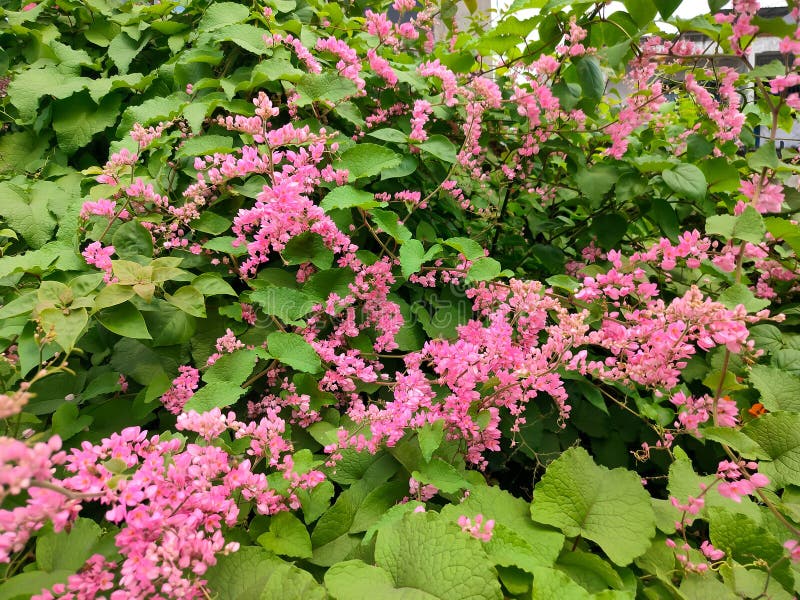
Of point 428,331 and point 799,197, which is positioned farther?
point 799,197

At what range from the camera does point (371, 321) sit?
151cm

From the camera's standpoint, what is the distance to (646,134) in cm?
217

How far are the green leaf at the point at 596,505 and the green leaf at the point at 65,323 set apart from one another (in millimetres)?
1062

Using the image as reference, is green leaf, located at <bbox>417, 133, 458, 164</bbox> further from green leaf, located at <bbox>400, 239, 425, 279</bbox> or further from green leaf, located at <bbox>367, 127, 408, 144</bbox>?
green leaf, located at <bbox>400, 239, 425, 279</bbox>

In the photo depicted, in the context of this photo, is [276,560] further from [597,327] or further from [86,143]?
[86,143]

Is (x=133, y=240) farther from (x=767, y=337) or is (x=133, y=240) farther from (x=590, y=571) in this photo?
(x=767, y=337)

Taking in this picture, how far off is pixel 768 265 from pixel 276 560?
196cm

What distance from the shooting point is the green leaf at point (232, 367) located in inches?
48.9

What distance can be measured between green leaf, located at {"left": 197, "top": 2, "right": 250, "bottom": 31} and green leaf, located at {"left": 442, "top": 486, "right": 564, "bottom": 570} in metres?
1.73

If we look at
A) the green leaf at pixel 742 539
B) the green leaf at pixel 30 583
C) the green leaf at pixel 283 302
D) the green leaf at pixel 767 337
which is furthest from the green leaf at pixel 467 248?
the green leaf at pixel 30 583

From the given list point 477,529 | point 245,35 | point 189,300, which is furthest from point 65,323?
point 245,35

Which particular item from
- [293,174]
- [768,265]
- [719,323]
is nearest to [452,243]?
[293,174]

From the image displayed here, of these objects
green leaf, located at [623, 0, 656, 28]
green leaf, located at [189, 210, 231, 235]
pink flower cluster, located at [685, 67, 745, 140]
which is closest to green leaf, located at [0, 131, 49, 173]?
green leaf, located at [189, 210, 231, 235]

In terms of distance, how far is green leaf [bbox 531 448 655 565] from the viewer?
1071mm
